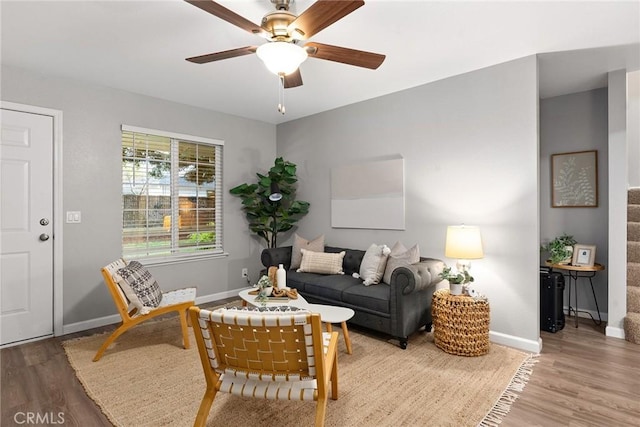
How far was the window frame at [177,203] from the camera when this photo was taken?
4.01 meters

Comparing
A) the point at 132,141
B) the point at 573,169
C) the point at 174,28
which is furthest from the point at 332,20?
the point at 573,169

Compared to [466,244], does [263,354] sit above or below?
below

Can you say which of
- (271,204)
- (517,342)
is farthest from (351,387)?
(271,204)

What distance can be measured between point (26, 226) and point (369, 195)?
3651mm

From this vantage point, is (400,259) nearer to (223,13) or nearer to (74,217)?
(223,13)

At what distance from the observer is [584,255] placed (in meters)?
3.54

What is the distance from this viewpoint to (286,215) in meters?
4.87

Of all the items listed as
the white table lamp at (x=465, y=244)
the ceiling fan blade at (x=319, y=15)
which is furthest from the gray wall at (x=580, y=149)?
the ceiling fan blade at (x=319, y=15)

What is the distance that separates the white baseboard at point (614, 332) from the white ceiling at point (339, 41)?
253cm

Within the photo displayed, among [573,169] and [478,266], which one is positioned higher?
[573,169]

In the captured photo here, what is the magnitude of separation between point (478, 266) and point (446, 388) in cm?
138

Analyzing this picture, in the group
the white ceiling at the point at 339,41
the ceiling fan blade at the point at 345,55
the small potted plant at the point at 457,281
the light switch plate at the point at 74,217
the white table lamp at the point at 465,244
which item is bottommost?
the small potted plant at the point at 457,281

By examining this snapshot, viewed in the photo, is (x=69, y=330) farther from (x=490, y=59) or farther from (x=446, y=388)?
(x=490, y=59)

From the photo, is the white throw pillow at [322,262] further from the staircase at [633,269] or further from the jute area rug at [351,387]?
the staircase at [633,269]
